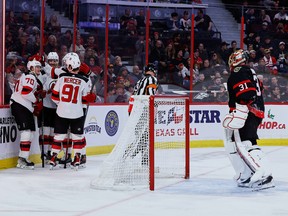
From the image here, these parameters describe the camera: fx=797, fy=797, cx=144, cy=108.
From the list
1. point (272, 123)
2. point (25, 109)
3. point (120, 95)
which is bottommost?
point (272, 123)

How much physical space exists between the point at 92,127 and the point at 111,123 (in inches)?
18.3

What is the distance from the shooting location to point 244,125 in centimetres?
725

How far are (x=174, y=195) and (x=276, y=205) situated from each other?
0.92 meters

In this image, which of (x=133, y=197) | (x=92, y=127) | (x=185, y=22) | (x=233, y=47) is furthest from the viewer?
(x=233, y=47)

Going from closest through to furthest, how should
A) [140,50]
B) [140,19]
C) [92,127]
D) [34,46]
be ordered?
[34,46], [92,127], [140,50], [140,19]

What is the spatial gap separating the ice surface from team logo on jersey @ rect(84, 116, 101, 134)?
1.73m

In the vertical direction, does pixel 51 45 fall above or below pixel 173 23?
below

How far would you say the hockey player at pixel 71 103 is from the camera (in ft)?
28.0

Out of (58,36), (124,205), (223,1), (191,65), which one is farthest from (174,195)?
(223,1)

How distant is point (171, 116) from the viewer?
8.85m


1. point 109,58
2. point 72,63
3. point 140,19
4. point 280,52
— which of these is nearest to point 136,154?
point 72,63

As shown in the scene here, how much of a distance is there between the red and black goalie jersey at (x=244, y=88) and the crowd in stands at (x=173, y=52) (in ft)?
11.3

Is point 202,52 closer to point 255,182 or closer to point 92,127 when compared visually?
point 92,127

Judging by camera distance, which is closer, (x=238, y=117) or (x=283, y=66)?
(x=238, y=117)
